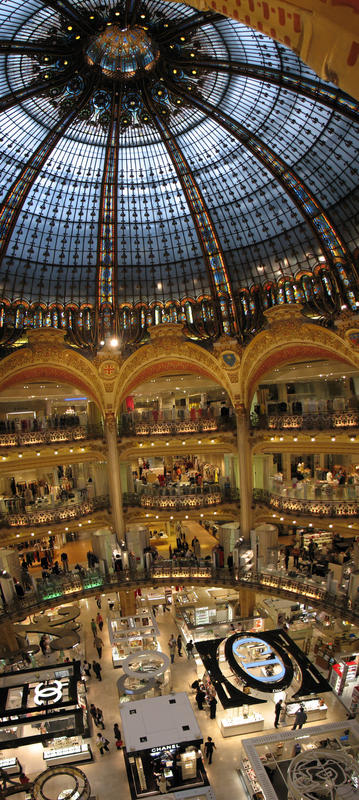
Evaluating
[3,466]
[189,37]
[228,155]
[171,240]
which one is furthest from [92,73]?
[3,466]

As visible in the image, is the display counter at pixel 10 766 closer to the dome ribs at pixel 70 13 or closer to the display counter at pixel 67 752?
the display counter at pixel 67 752

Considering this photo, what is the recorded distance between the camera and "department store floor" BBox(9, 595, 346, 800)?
21719mm

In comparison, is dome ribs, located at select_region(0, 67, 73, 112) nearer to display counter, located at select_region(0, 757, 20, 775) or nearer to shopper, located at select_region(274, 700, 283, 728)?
display counter, located at select_region(0, 757, 20, 775)

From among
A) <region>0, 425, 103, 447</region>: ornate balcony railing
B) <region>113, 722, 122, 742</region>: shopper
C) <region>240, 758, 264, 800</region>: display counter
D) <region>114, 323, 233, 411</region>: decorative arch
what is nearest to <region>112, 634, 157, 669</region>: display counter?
<region>113, 722, 122, 742</region>: shopper

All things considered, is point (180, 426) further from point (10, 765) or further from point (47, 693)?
point (10, 765)

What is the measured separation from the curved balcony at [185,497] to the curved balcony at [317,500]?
3.40 metres

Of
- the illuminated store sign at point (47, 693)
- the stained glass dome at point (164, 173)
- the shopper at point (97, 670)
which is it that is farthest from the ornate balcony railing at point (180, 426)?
the illuminated store sign at point (47, 693)

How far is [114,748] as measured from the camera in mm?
24266

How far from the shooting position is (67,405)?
42906 millimetres

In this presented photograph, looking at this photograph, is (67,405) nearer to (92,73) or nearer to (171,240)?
(171,240)

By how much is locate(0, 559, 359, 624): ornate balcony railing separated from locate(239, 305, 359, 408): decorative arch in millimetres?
10675

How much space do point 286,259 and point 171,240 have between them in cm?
701

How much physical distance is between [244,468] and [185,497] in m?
4.38

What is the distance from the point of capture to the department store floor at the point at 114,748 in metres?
21.7
